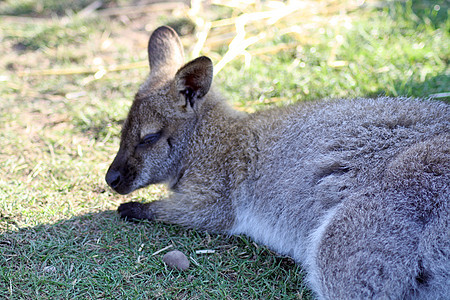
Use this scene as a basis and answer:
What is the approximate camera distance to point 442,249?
8.27ft

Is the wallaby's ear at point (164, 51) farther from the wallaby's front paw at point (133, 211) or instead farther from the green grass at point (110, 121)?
the wallaby's front paw at point (133, 211)

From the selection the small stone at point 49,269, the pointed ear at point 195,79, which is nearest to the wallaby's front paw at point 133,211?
the small stone at point 49,269

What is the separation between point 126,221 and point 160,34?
1918 mm

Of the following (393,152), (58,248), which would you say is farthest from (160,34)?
(393,152)

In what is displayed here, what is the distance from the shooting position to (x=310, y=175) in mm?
3387

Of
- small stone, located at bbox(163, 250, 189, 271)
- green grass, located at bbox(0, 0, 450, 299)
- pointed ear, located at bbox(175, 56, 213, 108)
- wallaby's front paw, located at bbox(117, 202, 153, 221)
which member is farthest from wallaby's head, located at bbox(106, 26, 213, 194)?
small stone, located at bbox(163, 250, 189, 271)

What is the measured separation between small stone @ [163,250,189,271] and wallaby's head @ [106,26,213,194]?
86cm

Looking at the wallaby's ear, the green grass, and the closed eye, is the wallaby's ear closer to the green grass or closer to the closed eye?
the closed eye

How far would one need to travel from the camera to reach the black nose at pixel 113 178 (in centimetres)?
387

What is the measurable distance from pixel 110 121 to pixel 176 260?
2.37 metres

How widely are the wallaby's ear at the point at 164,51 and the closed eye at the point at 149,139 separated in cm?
77

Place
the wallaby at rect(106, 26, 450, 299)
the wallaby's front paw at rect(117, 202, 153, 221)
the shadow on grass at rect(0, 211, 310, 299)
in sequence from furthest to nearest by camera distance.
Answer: the wallaby's front paw at rect(117, 202, 153, 221) → the shadow on grass at rect(0, 211, 310, 299) → the wallaby at rect(106, 26, 450, 299)

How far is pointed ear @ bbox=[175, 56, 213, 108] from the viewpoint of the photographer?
381cm

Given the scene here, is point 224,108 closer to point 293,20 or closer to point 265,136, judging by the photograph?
point 265,136
